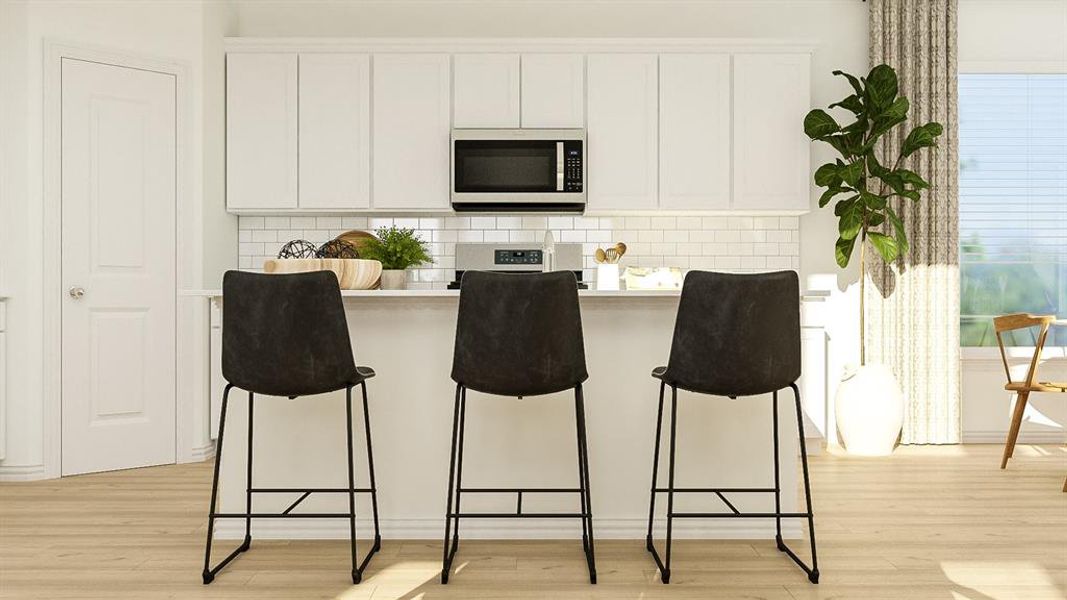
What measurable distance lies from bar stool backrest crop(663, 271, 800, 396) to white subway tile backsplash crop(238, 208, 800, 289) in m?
2.56

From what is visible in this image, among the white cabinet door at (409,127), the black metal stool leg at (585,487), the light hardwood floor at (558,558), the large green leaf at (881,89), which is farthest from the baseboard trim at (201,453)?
the large green leaf at (881,89)

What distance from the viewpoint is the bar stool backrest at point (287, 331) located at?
2.31 m

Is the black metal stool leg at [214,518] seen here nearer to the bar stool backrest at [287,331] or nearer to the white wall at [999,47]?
the bar stool backrest at [287,331]

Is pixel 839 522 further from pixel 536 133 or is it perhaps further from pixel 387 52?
pixel 387 52

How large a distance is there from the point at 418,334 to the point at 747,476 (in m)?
1.36

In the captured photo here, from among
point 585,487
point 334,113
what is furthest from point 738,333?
point 334,113

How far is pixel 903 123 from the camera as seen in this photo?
476 centimetres

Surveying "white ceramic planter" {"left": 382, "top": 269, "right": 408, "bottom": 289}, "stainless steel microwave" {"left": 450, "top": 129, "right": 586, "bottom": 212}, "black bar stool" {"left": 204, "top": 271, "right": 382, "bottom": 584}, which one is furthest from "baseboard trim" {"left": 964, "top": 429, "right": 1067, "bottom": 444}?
"black bar stool" {"left": 204, "top": 271, "right": 382, "bottom": 584}

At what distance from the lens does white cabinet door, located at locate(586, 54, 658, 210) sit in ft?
15.1

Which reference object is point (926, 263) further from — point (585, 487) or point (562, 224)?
point (585, 487)

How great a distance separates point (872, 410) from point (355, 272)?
3.22 meters

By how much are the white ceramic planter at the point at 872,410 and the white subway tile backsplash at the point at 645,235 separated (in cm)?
90

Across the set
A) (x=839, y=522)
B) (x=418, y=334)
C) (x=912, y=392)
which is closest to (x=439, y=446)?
(x=418, y=334)

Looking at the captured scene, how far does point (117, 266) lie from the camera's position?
161 inches
